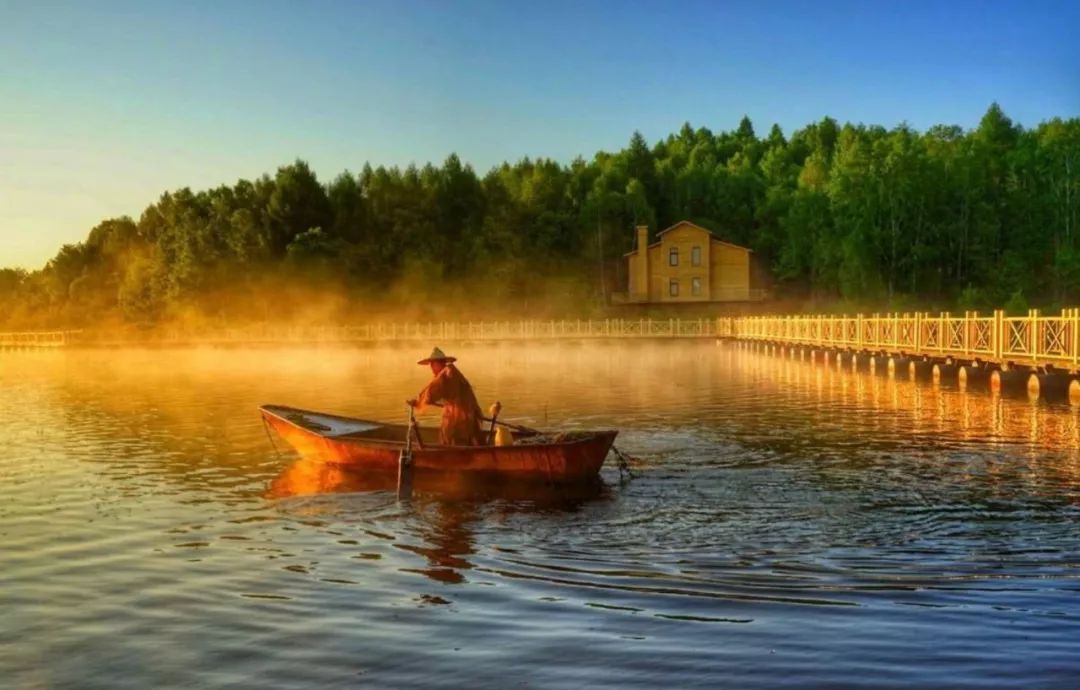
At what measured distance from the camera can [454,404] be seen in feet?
51.4

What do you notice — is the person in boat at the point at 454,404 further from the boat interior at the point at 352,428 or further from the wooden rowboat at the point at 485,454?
the boat interior at the point at 352,428

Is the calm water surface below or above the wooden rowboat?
below

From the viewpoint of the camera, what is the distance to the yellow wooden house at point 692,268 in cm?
8431

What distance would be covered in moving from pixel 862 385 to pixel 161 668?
97.8 ft

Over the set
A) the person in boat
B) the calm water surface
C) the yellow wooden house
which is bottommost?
the calm water surface

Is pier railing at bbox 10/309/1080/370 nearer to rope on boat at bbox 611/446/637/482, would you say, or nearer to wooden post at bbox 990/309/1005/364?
wooden post at bbox 990/309/1005/364

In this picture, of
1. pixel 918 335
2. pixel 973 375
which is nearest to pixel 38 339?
pixel 918 335

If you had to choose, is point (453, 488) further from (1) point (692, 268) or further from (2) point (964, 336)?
(1) point (692, 268)

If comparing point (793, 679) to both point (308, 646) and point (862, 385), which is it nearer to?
point (308, 646)

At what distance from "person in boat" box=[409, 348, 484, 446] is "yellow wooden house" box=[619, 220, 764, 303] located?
230 ft

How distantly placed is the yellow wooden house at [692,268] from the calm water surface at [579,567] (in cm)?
6212

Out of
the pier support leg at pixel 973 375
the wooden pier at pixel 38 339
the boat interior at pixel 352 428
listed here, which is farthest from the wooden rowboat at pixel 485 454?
the wooden pier at pixel 38 339

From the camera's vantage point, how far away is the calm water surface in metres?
7.57

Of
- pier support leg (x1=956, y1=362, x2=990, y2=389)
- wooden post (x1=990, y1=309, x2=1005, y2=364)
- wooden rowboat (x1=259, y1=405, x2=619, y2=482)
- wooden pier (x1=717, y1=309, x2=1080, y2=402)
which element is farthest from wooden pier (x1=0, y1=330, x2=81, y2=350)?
wooden rowboat (x1=259, y1=405, x2=619, y2=482)
